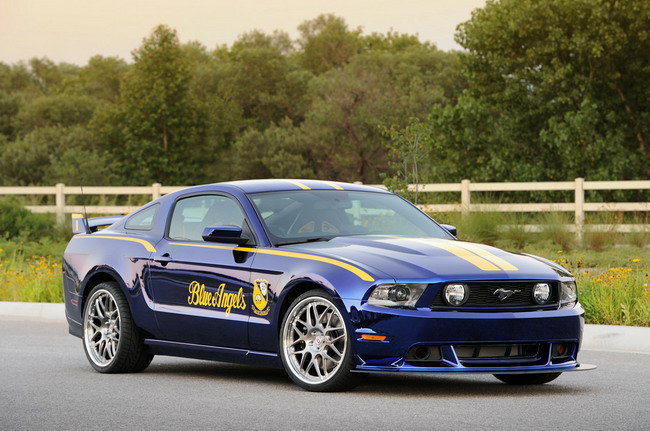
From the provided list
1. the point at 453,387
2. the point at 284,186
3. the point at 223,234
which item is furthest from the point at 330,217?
the point at 453,387

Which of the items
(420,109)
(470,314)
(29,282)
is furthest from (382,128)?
(420,109)

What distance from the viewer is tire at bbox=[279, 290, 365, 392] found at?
850 centimetres

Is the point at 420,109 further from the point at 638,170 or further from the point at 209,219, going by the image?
the point at 209,219

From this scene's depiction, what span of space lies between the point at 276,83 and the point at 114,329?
2955 inches

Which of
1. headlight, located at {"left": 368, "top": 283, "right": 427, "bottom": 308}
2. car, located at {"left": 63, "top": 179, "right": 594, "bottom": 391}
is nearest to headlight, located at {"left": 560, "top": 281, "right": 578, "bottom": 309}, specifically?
car, located at {"left": 63, "top": 179, "right": 594, "bottom": 391}

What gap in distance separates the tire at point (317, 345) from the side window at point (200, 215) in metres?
1.17

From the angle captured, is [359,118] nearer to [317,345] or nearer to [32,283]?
[32,283]

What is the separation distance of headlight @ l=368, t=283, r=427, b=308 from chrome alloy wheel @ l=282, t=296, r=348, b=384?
0.30m

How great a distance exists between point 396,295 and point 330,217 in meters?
1.49

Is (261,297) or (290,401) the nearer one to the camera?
(290,401)

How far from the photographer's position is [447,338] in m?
8.27

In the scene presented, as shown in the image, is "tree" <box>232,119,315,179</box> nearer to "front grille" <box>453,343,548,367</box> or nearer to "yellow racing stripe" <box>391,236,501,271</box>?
"yellow racing stripe" <box>391,236,501,271</box>

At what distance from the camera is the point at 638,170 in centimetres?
3978

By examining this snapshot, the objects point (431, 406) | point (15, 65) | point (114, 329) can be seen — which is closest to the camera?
point (431, 406)
